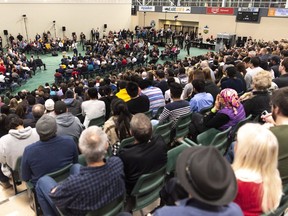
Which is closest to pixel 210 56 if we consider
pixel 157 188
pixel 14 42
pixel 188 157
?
pixel 157 188

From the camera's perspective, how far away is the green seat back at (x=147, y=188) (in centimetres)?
224

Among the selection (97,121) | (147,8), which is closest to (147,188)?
(97,121)

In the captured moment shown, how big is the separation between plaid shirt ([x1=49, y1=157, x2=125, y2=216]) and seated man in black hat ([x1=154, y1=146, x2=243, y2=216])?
2.10ft

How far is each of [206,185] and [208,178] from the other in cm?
3

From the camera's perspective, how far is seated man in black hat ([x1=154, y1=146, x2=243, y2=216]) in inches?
47.5

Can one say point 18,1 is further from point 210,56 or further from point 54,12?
point 210,56

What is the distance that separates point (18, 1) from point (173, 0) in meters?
13.6

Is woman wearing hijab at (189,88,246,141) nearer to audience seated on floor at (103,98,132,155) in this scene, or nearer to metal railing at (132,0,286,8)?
audience seated on floor at (103,98,132,155)

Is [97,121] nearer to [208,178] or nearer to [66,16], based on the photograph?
[208,178]

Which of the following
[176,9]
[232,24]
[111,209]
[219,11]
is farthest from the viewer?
[176,9]

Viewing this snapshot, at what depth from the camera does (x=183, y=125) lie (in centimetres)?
380

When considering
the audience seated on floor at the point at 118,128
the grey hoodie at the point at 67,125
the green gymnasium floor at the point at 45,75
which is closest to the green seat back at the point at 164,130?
the audience seated on floor at the point at 118,128

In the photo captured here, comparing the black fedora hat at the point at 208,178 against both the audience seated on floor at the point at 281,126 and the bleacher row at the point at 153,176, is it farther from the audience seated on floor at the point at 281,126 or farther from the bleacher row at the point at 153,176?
the audience seated on floor at the point at 281,126

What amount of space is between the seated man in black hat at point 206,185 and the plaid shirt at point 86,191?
0.64 m
